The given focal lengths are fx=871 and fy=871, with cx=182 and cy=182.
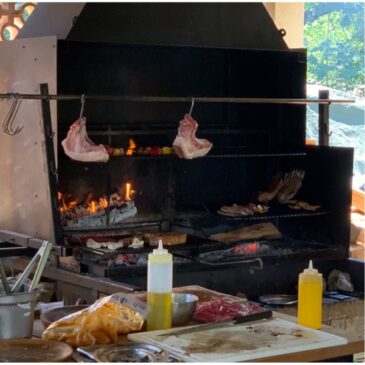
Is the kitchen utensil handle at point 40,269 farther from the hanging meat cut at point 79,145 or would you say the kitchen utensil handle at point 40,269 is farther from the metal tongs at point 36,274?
the hanging meat cut at point 79,145

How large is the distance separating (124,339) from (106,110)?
10.3 feet

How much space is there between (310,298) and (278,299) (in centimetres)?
233

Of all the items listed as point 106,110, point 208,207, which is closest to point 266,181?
point 208,207

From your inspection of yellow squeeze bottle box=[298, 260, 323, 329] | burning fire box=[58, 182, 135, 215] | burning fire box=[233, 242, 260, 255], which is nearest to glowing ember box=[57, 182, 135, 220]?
burning fire box=[58, 182, 135, 215]

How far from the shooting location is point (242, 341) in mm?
2604

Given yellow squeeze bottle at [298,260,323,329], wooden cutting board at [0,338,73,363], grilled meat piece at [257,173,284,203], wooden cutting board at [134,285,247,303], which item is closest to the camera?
wooden cutting board at [0,338,73,363]

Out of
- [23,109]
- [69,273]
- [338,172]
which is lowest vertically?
[69,273]

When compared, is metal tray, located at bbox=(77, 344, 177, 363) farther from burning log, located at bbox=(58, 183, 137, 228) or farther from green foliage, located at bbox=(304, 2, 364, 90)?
green foliage, located at bbox=(304, 2, 364, 90)

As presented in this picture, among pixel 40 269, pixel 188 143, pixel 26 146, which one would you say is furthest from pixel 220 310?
pixel 26 146

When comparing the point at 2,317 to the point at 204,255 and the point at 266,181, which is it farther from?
the point at 266,181

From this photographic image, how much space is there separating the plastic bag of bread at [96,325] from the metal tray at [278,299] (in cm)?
235

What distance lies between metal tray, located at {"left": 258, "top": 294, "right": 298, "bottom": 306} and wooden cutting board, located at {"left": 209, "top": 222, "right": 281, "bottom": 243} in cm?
48

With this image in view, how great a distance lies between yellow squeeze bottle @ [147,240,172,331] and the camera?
2717 mm

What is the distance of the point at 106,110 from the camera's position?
5617 mm
